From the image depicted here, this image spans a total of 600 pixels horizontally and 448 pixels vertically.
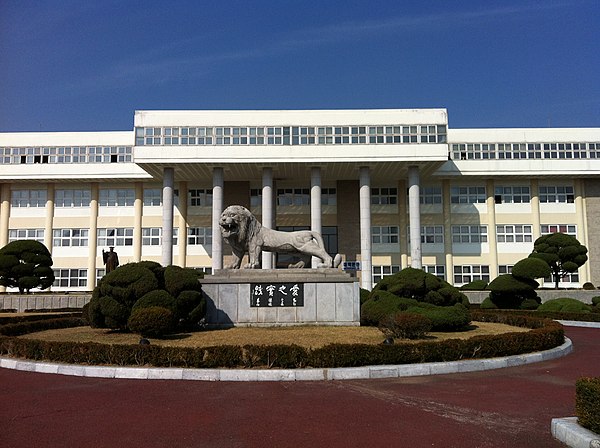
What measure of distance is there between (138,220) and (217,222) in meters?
9.88

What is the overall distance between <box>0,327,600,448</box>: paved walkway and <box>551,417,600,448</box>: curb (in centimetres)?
14

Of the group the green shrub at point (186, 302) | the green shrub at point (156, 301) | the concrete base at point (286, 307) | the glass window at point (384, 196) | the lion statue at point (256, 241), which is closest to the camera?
the green shrub at point (156, 301)

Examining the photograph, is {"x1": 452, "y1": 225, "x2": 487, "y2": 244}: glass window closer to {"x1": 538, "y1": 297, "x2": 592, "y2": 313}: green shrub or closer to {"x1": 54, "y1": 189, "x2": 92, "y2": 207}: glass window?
{"x1": 538, "y1": 297, "x2": 592, "y2": 313}: green shrub

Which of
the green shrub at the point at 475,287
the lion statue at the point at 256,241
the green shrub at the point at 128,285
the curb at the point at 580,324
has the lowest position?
the curb at the point at 580,324

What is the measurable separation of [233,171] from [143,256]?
10.4 metres

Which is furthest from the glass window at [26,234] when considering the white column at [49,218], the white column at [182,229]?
the white column at [182,229]

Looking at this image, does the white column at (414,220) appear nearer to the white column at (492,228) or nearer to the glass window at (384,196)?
the glass window at (384,196)

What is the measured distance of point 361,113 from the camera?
1459 inches

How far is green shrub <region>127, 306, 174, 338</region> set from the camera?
12.9 meters

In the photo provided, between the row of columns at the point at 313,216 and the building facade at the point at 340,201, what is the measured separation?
101 cm

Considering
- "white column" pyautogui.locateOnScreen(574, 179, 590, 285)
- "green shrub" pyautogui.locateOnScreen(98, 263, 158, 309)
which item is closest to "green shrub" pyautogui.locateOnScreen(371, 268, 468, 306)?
"green shrub" pyautogui.locateOnScreen(98, 263, 158, 309)

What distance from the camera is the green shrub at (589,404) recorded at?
5434mm

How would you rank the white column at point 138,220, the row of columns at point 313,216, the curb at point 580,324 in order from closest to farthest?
the curb at point 580,324 → the row of columns at point 313,216 → the white column at point 138,220

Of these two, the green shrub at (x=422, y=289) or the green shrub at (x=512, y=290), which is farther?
the green shrub at (x=512, y=290)
